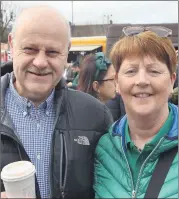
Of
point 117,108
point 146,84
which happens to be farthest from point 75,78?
point 146,84

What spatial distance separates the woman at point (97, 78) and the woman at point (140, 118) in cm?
145

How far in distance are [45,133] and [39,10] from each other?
62 cm

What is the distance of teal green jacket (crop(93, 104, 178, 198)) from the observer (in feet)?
4.23

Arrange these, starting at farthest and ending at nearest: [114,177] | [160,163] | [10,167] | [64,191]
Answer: [64,191] < [114,177] < [160,163] < [10,167]

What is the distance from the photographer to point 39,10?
159 cm

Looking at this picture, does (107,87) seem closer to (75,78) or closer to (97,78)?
(97,78)

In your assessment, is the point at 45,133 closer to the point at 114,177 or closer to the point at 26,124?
the point at 26,124

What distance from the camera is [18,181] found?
3.45ft

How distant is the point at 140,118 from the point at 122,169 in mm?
249

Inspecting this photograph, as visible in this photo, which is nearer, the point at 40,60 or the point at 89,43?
the point at 40,60

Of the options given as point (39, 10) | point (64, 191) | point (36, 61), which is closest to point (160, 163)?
point (64, 191)

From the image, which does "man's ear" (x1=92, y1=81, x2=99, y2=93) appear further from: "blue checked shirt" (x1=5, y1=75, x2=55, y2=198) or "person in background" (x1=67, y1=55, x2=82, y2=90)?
"blue checked shirt" (x1=5, y1=75, x2=55, y2=198)

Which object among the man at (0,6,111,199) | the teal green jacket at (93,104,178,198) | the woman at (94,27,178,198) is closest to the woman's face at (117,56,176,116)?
the woman at (94,27,178,198)

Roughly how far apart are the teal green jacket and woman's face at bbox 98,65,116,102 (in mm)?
1425
